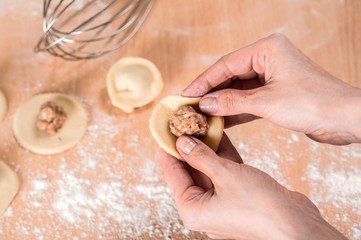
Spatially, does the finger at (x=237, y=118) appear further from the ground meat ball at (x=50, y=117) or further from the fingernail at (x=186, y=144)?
the ground meat ball at (x=50, y=117)

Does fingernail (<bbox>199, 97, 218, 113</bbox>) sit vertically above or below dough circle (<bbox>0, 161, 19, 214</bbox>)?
above

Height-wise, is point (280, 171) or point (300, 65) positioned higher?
point (300, 65)

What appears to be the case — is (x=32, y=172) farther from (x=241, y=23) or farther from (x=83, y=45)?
(x=241, y=23)

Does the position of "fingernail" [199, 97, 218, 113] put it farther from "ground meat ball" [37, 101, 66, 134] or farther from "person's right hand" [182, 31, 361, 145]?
"ground meat ball" [37, 101, 66, 134]

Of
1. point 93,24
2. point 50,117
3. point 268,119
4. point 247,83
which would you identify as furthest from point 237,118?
point 93,24

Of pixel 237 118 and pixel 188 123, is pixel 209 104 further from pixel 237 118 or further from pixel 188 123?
pixel 237 118

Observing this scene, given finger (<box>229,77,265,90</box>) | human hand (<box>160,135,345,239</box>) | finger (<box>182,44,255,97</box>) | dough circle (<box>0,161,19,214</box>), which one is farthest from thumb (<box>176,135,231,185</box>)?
dough circle (<box>0,161,19,214</box>)

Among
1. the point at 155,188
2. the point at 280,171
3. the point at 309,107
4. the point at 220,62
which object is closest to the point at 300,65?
the point at 309,107
